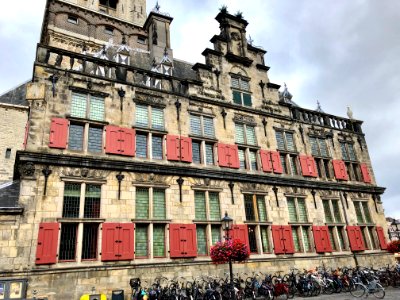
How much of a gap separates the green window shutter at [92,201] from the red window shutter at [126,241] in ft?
3.86

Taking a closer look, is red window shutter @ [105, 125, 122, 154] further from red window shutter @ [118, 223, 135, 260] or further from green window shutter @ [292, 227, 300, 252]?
green window shutter @ [292, 227, 300, 252]

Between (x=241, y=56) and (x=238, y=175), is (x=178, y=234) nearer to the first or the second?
(x=238, y=175)

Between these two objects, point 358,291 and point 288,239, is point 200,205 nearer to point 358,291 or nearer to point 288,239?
point 288,239

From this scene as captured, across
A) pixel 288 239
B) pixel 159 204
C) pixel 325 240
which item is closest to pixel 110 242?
pixel 159 204

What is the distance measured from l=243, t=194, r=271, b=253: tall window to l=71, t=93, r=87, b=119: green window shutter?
9040 mm

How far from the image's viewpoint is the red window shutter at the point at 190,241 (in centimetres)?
1313

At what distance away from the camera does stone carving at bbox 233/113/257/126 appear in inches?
690

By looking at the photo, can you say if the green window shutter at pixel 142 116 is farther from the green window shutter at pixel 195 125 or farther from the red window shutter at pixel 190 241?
the red window shutter at pixel 190 241

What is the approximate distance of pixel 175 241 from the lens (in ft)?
42.7

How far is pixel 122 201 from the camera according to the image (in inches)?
495

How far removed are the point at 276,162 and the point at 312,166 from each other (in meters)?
3.04

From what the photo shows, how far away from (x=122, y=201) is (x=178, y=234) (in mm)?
2868

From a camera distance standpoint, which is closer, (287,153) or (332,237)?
(332,237)

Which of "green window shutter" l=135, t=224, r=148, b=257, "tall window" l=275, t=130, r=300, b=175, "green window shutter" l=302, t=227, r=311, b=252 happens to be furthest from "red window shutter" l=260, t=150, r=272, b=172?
"green window shutter" l=135, t=224, r=148, b=257
